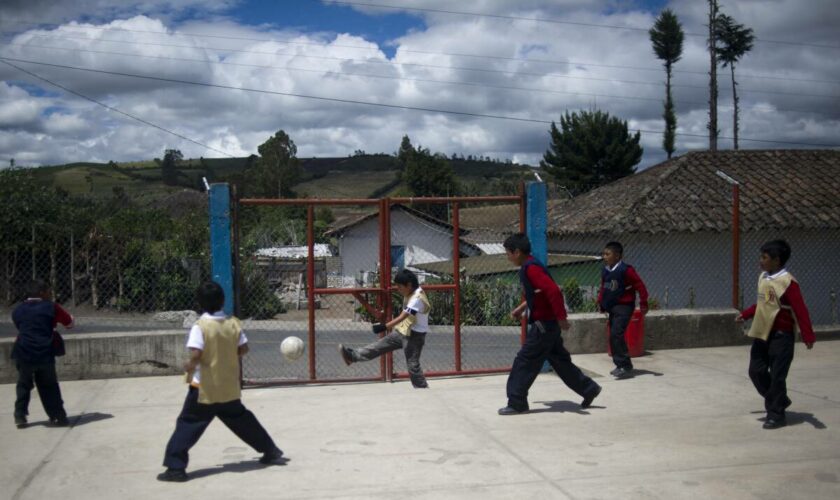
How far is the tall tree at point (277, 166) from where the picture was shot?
6581cm

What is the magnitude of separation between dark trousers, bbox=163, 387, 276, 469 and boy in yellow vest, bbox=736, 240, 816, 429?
4.19 metres

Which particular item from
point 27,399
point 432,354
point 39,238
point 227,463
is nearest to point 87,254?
point 39,238

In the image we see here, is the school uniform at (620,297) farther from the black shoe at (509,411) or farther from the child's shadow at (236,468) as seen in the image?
the child's shadow at (236,468)

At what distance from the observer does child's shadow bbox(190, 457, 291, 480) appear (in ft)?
17.3

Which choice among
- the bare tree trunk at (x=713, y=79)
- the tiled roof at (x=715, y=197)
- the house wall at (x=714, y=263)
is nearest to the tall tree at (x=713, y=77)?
the bare tree trunk at (x=713, y=79)

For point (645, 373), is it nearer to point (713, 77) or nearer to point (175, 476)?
point (175, 476)

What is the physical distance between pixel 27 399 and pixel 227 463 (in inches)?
90.5

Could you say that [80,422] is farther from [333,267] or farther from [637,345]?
[333,267]

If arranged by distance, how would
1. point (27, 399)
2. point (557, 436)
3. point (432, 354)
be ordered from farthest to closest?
1. point (432, 354)
2. point (27, 399)
3. point (557, 436)

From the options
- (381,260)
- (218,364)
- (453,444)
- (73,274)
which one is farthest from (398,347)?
(73,274)

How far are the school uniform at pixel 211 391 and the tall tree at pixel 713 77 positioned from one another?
39773mm

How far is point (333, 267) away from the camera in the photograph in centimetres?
1620

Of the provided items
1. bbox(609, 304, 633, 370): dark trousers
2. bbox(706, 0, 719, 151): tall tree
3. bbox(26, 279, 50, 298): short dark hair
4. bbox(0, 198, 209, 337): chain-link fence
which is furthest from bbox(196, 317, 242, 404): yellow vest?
bbox(706, 0, 719, 151): tall tree

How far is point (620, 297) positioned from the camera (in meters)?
8.52
